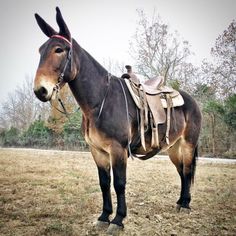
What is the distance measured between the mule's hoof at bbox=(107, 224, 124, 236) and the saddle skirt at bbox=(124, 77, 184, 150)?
1149 mm

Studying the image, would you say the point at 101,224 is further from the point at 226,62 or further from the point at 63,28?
the point at 226,62

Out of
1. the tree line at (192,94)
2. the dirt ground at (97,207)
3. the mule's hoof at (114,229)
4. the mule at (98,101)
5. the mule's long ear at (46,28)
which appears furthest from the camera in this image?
the tree line at (192,94)

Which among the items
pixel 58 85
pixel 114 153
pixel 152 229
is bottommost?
pixel 152 229

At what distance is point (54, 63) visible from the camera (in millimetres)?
2934

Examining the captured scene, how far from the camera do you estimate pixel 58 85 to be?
296cm

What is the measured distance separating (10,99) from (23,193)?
150 feet

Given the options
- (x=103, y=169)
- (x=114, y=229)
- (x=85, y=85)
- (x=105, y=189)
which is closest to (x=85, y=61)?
(x=85, y=85)

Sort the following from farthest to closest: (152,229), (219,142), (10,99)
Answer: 1. (10,99)
2. (219,142)
3. (152,229)

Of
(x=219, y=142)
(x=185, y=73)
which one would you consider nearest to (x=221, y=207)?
(x=219, y=142)

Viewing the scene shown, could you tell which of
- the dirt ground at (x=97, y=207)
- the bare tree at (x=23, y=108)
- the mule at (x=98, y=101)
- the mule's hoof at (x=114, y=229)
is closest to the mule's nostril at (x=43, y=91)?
the mule at (x=98, y=101)

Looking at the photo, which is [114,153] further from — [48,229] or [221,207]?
[221,207]

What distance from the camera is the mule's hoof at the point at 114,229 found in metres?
3.29

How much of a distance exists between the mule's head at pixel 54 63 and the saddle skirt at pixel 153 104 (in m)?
1.08

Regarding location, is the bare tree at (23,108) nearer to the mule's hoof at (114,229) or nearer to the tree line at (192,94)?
the tree line at (192,94)
